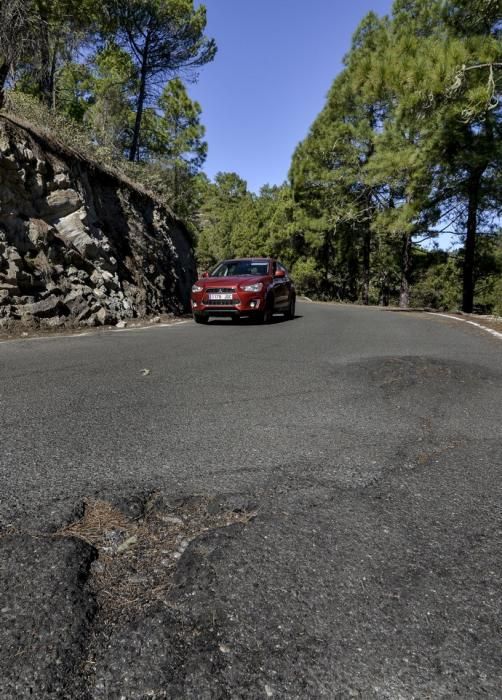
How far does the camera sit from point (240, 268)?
11938 millimetres

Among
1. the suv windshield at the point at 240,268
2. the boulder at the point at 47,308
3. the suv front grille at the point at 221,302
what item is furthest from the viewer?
the suv windshield at the point at 240,268

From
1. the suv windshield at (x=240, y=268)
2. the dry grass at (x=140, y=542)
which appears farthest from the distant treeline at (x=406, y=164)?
the dry grass at (x=140, y=542)

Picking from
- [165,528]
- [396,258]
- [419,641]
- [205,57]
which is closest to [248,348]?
[165,528]

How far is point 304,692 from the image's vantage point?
4.08 feet

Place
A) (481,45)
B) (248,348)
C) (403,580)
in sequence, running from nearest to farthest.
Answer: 1. (403,580)
2. (248,348)
3. (481,45)

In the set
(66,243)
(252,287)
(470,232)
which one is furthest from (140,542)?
(470,232)

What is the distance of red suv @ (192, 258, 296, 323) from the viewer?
427 inches

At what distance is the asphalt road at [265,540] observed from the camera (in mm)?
1318

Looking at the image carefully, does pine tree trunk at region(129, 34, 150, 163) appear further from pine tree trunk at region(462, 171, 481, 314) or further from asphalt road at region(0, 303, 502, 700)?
asphalt road at region(0, 303, 502, 700)

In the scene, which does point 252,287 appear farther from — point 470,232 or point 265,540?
point 470,232

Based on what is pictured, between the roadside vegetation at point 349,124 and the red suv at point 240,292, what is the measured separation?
541cm

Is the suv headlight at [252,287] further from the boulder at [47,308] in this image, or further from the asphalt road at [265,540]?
the asphalt road at [265,540]

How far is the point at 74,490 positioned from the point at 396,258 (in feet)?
113

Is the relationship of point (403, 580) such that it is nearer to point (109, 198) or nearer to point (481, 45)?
point (481, 45)
